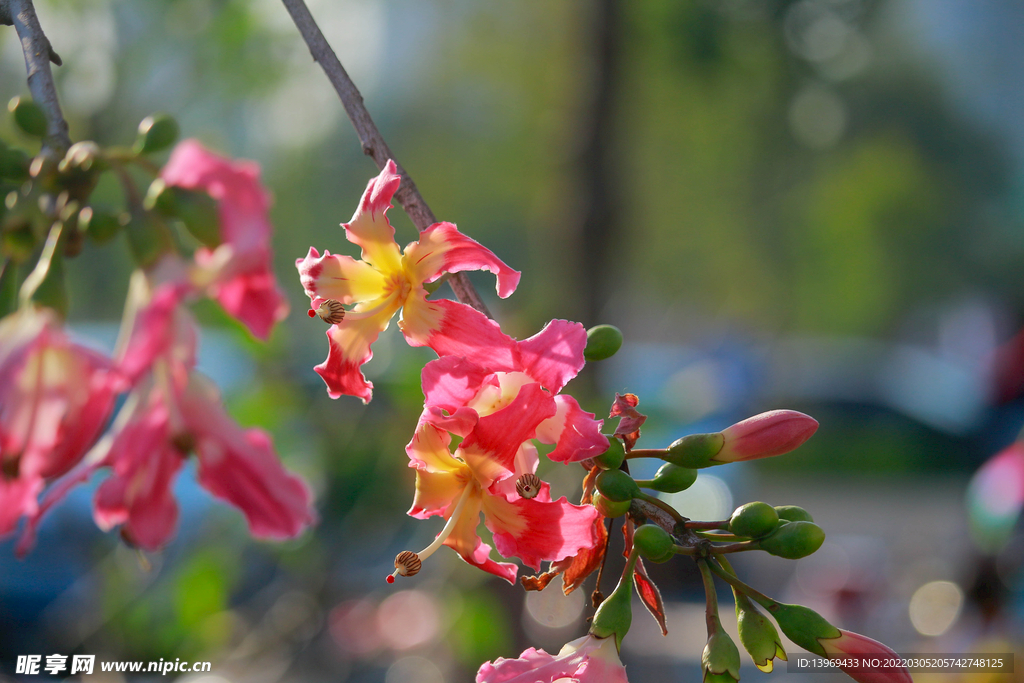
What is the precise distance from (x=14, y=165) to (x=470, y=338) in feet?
1.84

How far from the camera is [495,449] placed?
0.93 m

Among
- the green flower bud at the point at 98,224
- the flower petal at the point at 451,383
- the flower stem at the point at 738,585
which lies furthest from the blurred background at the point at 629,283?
the flower stem at the point at 738,585

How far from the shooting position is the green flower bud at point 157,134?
42.2 inches

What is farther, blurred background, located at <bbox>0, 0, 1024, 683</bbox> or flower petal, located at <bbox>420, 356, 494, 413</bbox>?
blurred background, located at <bbox>0, 0, 1024, 683</bbox>

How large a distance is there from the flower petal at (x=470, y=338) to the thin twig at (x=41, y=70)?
0.48m

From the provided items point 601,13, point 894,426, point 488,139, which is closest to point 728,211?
point 488,139

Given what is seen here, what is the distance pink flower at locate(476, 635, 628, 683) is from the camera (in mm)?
978

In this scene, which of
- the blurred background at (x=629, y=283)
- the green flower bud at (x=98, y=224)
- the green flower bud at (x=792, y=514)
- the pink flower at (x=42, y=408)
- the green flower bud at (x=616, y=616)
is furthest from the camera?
the blurred background at (x=629, y=283)

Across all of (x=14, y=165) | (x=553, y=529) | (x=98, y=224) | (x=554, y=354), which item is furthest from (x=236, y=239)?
(x=553, y=529)

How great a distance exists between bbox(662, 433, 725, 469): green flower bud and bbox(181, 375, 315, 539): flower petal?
513 millimetres

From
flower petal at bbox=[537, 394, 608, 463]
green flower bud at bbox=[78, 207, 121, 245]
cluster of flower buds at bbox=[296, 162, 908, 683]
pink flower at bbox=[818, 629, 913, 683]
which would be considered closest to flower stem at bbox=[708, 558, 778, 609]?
cluster of flower buds at bbox=[296, 162, 908, 683]

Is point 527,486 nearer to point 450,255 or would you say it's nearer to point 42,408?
point 450,255

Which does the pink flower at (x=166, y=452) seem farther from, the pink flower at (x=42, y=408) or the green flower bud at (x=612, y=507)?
the green flower bud at (x=612, y=507)

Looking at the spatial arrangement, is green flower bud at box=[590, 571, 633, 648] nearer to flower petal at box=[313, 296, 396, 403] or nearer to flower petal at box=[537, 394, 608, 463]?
flower petal at box=[537, 394, 608, 463]
